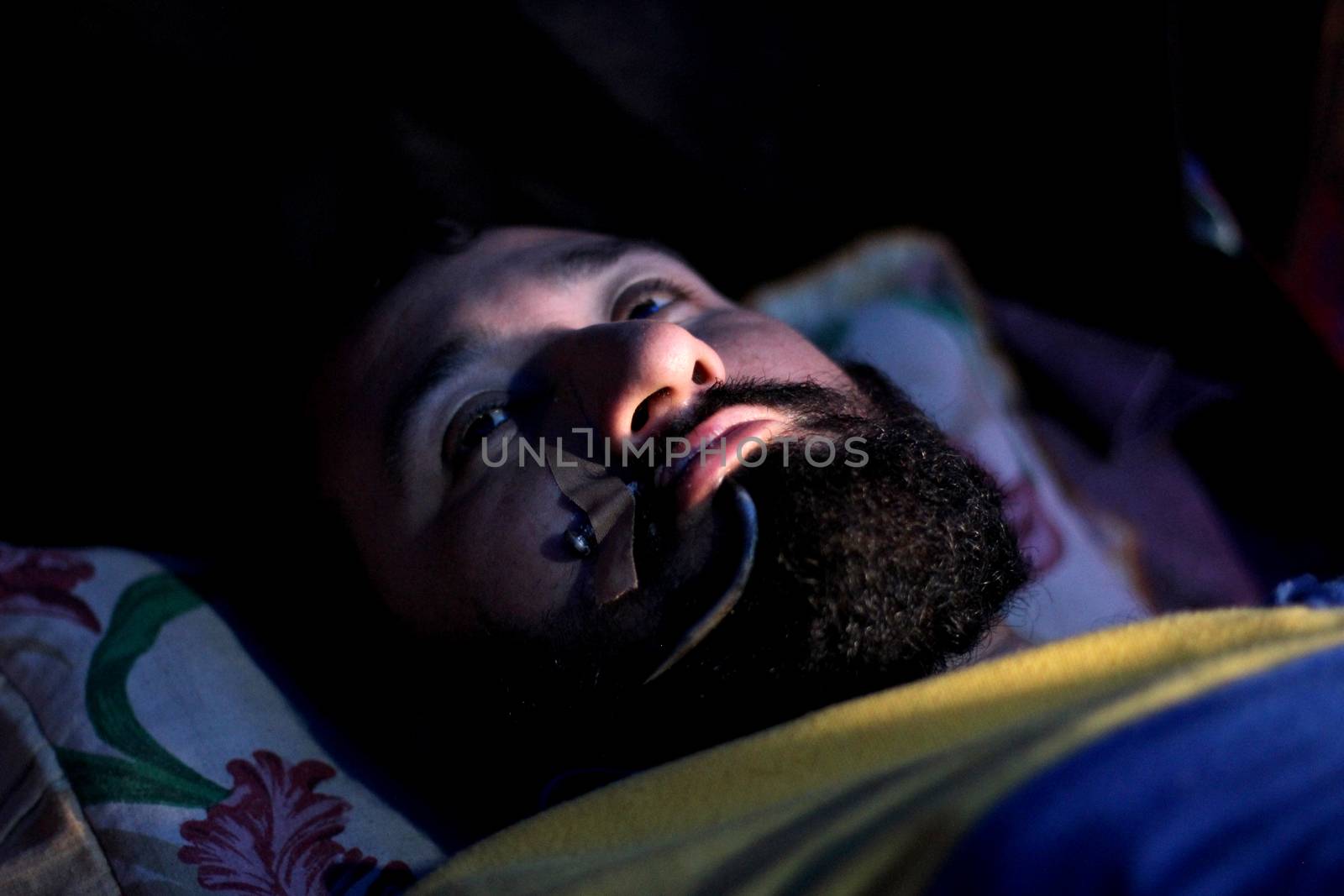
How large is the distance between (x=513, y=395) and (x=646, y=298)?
0.19m

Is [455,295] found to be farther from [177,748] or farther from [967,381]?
[967,381]

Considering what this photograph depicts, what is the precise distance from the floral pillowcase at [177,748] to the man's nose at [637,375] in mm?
383

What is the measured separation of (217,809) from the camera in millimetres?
754

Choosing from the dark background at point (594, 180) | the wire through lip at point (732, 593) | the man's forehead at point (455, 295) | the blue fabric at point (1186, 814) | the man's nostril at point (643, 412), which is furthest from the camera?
the dark background at point (594, 180)

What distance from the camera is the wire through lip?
651 millimetres

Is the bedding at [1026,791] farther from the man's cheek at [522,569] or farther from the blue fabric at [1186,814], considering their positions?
the man's cheek at [522,569]

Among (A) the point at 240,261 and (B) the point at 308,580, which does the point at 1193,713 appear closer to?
(B) the point at 308,580

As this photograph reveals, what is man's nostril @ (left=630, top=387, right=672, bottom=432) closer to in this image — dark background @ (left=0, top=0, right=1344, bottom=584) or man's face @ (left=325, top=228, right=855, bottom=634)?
man's face @ (left=325, top=228, right=855, bottom=634)

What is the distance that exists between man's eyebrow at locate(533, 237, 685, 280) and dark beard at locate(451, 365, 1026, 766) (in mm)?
232

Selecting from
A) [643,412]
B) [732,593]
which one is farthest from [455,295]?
[732,593]

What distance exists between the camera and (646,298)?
0.93 metres

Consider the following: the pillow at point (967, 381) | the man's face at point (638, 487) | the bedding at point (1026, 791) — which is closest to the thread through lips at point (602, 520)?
the man's face at point (638, 487)

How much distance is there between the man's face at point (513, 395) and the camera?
0.73m

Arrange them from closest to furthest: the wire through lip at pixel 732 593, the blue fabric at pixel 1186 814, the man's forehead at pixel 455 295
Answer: the blue fabric at pixel 1186 814 < the wire through lip at pixel 732 593 < the man's forehead at pixel 455 295
